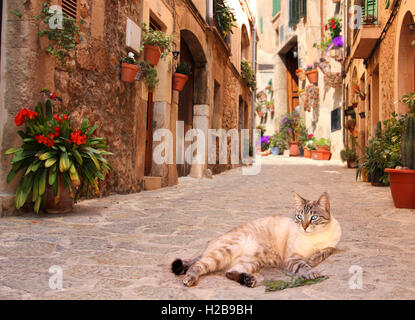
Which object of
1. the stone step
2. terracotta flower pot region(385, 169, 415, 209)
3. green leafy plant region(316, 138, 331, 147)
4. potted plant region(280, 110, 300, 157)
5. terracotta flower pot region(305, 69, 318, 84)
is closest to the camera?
terracotta flower pot region(385, 169, 415, 209)

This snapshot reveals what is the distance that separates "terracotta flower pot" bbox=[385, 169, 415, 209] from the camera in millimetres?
4543

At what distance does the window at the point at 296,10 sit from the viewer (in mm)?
20109

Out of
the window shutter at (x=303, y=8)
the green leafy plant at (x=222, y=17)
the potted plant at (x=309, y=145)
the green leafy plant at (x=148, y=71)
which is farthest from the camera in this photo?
the window shutter at (x=303, y=8)

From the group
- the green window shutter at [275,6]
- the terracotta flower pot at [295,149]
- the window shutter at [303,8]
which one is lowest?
the terracotta flower pot at [295,149]

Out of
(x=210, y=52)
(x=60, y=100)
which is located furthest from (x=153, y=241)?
(x=210, y=52)

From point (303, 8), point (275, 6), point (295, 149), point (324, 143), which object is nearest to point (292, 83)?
point (303, 8)

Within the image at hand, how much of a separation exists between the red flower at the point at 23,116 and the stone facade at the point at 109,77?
0.23m

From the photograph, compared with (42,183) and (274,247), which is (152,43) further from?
(274,247)

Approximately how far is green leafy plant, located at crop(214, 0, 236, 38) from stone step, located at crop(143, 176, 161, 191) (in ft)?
17.6

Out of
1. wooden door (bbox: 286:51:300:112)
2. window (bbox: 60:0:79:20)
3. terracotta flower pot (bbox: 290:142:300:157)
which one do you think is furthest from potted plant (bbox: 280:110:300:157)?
window (bbox: 60:0:79:20)

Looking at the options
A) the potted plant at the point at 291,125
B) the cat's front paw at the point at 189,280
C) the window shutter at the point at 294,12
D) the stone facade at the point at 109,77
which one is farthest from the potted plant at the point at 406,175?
the window shutter at the point at 294,12

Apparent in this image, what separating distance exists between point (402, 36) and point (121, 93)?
5150 mm

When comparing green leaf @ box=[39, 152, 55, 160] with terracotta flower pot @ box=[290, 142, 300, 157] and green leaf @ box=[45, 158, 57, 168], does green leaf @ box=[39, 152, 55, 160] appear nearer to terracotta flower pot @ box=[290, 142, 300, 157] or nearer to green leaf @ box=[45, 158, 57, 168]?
green leaf @ box=[45, 158, 57, 168]

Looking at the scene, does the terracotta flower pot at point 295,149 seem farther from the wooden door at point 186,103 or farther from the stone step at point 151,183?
the stone step at point 151,183
